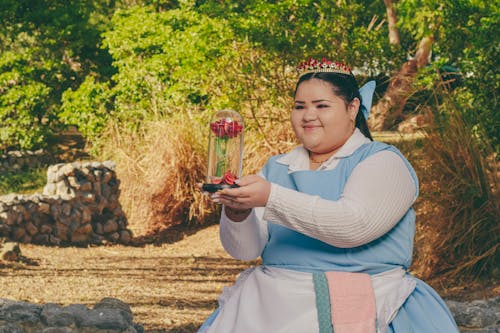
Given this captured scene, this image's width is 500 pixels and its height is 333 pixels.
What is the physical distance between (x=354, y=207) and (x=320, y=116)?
40 cm

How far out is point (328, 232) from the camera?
2268 millimetres

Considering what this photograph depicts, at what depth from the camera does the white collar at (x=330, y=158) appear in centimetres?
256

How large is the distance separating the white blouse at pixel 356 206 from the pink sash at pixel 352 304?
151 millimetres

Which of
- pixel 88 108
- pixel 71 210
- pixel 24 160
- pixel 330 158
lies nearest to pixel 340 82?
pixel 330 158

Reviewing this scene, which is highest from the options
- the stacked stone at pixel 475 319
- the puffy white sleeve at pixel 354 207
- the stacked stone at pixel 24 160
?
the puffy white sleeve at pixel 354 207

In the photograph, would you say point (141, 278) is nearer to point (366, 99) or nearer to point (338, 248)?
point (366, 99)

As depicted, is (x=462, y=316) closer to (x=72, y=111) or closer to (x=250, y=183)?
(x=250, y=183)

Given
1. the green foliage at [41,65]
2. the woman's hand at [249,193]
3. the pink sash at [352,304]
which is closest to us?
the woman's hand at [249,193]

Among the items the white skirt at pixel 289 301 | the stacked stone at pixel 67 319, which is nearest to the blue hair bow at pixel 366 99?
the white skirt at pixel 289 301

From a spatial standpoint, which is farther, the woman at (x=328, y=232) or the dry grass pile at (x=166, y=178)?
the dry grass pile at (x=166, y=178)

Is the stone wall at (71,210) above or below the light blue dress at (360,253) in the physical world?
below

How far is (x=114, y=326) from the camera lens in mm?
4488

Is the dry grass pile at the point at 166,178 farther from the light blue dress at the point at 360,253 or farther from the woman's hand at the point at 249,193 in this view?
the woman's hand at the point at 249,193

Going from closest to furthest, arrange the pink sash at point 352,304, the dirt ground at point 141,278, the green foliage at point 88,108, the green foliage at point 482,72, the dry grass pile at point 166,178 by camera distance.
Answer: the pink sash at point 352,304 → the dirt ground at point 141,278 → the green foliage at point 482,72 → the dry grass pile at point 166,178 → the green foliage at point 88,108
